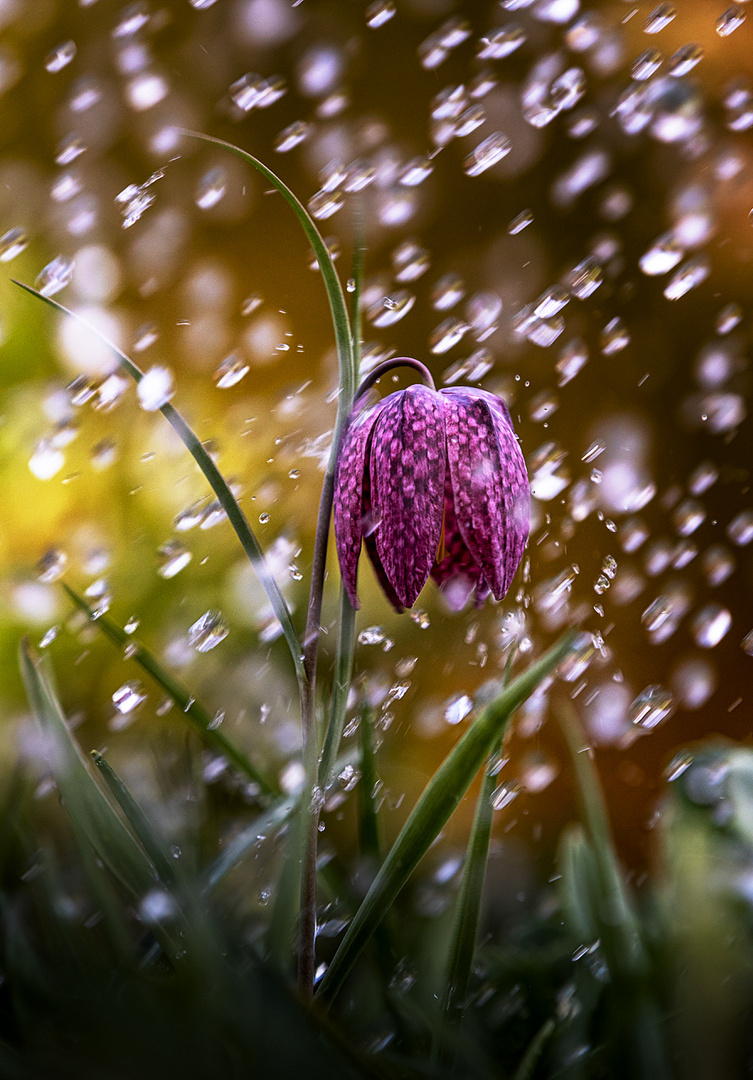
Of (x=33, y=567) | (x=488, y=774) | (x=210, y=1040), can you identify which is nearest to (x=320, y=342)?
(x=33, y=567)

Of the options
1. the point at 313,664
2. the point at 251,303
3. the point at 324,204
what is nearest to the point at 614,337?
the point at 251,303

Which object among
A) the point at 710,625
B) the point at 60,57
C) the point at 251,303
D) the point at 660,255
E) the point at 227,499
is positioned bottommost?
the point at 710,625

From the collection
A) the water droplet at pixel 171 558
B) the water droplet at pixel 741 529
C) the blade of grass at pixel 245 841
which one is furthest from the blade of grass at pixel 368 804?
the water droplet at pixel 741 529

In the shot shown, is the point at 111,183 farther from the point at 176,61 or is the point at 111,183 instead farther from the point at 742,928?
the point at 742,928

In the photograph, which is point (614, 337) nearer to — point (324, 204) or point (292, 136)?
point (292, 136)

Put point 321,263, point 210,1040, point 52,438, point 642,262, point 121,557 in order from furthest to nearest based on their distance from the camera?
point 642,262, point 121,557, point 52,438, point 321,263, point 210,1040

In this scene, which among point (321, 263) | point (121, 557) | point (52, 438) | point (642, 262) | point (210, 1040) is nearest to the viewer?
point (210, 1040)

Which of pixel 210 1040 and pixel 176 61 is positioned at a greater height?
pixel 176 61

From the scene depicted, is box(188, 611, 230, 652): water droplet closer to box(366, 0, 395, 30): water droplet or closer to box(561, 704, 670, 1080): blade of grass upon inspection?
box(561, 704, 670, 1080): blade of grass
